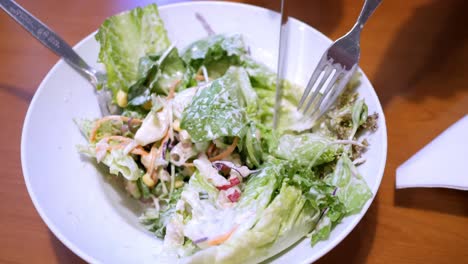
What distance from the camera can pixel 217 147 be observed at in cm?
117

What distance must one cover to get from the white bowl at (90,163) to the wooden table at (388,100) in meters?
0.18

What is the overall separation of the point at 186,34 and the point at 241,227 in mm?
761

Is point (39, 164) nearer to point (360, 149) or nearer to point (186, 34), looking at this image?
point (186, 34)

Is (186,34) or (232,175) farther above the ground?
(186,34)

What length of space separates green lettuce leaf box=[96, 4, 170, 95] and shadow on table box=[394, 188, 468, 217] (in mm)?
879

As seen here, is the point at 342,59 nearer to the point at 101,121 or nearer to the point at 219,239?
the point at 219,239

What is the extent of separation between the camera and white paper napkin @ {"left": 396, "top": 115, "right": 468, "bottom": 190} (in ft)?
3.76

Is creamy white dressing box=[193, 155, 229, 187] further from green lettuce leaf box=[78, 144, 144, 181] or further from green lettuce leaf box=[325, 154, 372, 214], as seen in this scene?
green lettuce leaf box=[325, 154, 372, 214]

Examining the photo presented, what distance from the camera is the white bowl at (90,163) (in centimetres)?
98

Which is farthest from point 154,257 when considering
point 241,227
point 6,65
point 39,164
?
point 6,65

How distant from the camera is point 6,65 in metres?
1.56

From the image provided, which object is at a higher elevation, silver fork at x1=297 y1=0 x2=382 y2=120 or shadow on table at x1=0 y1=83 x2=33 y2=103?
silver fork at x1=297 y1=0 x2=382 y2=120

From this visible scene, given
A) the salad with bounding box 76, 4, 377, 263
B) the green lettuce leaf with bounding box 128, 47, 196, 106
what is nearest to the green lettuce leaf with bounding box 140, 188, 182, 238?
the salad with bounding box 76, 4, 377, 263

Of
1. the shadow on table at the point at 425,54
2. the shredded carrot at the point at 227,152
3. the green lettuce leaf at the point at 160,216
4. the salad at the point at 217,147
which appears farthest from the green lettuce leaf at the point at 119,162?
the shadow on table at the point at 425,54
